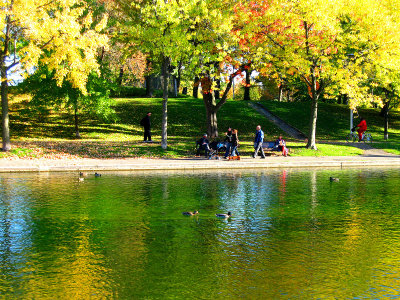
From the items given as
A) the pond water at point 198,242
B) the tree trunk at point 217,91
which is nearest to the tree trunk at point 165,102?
the tree trunk at point 217,91

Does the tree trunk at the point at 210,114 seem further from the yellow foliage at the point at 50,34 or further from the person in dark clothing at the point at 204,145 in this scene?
the yellow foliage at the point at 50,34

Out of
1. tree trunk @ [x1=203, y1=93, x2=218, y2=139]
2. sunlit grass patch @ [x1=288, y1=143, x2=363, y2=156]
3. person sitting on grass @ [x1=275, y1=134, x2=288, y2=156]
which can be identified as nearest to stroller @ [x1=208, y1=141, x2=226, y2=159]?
person sitting on grass @ [x1=275, y1=134, x2=288, y2=156]

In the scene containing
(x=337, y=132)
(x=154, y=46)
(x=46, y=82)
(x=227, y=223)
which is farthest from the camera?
(x=337, y=132)

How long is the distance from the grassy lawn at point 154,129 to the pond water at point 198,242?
10773 mm

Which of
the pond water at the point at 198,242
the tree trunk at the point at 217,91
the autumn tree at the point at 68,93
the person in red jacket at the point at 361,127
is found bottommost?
the pond water at the point at 198,242

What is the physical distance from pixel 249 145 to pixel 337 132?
51.9ft

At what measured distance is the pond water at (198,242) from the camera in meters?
6.62

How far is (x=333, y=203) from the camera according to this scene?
43.4ft

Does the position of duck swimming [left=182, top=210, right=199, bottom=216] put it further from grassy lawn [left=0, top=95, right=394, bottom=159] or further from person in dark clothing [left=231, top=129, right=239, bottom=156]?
grassy lawn [left=0, top=95, right=394, bottom=159]

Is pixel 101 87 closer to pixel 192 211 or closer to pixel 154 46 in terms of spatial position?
pixel 154 46

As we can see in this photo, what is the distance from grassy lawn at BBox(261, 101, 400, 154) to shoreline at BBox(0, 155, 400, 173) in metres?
13.8

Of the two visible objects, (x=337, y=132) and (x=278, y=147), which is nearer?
(x=278, y=147)

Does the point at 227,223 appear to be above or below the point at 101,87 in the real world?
below

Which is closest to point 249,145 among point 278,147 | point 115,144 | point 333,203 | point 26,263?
point 278,147
